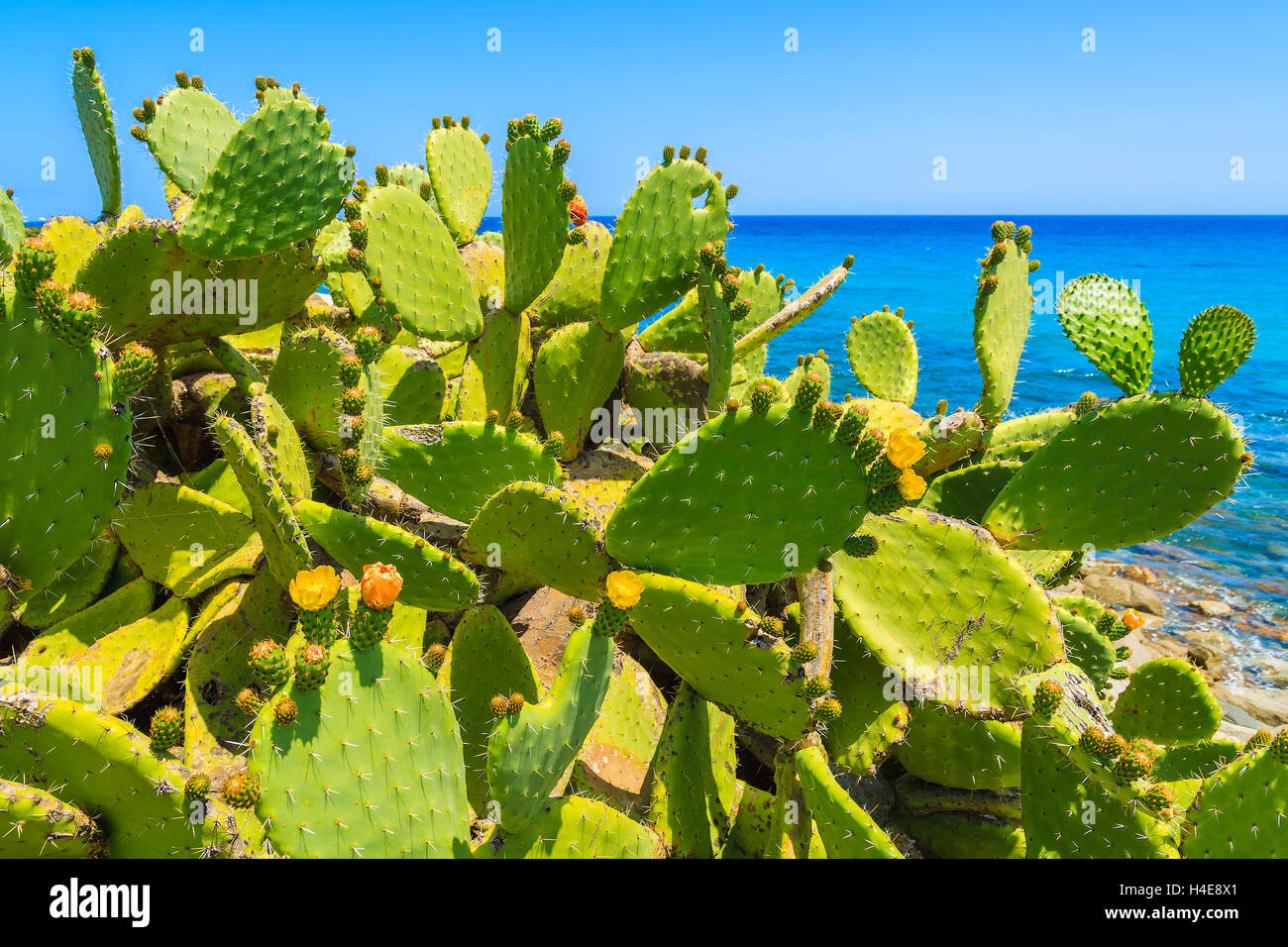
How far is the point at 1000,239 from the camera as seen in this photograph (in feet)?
10.2

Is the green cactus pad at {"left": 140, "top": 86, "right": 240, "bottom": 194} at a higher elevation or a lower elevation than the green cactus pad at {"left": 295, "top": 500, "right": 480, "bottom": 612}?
higher

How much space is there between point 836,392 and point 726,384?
809cm

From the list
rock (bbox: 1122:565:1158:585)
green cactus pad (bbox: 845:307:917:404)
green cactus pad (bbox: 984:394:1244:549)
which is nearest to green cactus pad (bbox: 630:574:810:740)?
green cactus pad (bbox: 984:394:1244:549)

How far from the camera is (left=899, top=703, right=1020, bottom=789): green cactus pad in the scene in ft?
8.36

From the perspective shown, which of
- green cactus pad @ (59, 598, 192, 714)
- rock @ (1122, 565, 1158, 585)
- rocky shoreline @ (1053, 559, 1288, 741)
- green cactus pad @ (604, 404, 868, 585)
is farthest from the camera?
rock @ (1122, 565, 1158, 585)

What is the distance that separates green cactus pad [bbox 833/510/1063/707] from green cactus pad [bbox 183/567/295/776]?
1.94 m

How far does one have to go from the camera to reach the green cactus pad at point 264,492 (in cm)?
209

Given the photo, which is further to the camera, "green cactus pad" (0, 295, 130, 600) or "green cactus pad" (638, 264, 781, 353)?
"green cactus pad" (638, 264, 781, 353)

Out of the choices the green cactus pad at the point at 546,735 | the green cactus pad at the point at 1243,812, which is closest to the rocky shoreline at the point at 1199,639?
the green cactus pad at the point at 1243,812

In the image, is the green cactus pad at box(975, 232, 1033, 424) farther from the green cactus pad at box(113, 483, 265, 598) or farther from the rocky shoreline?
the green cactus pad at box(113, 483, 265, 598)
